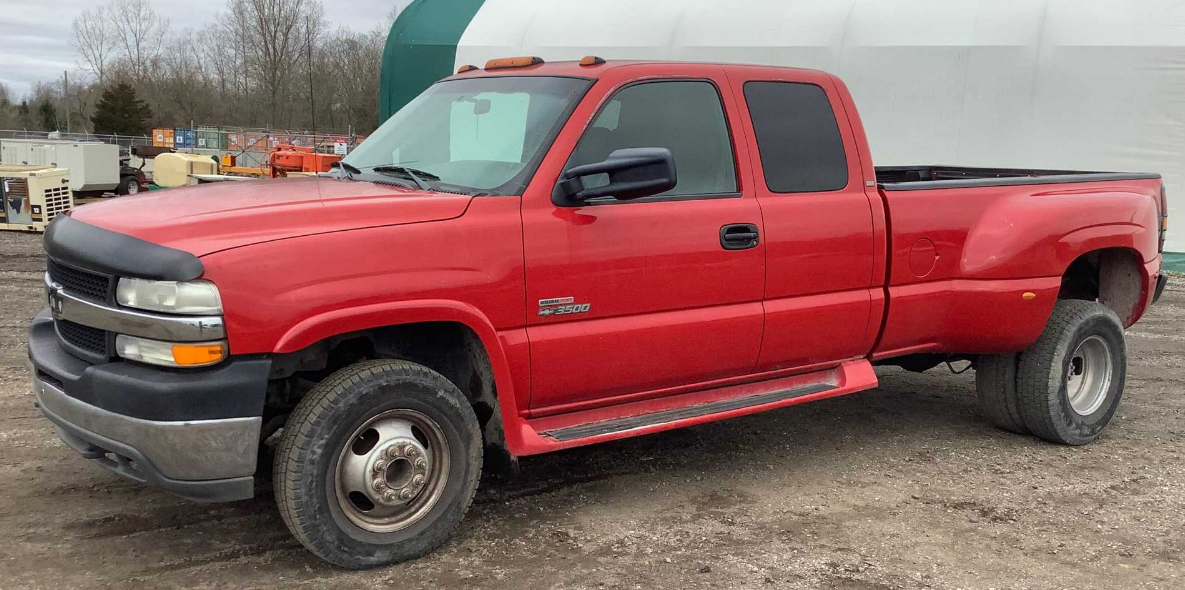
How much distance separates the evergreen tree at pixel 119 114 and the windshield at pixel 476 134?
204ft

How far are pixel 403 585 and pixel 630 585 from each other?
2.75 feet

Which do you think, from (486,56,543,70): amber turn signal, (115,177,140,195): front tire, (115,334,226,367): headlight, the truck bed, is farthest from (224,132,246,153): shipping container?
(115,334,226,367): headlight

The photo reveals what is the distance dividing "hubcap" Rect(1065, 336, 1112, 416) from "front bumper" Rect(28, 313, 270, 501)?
4.68 metres

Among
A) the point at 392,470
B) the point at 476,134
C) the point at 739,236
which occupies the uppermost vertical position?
the point at 476,134

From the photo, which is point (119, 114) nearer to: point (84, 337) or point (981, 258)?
point (84, 337)

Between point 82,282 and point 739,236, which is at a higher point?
point 739,236

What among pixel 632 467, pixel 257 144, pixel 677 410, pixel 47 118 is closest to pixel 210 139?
pixel 257 144

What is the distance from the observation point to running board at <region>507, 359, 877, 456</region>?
414 cm

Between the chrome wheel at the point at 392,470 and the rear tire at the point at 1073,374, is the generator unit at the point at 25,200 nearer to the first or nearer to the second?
the chrome wheel at the point at 392,470

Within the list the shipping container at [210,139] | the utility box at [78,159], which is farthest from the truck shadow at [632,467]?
the shipping container at [210,139]

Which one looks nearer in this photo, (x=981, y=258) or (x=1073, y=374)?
(x=981, y=258)

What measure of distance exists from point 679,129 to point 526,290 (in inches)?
45.7

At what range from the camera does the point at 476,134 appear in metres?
4.53

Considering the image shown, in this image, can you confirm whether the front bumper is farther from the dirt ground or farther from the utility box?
the utility box
